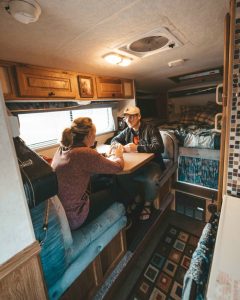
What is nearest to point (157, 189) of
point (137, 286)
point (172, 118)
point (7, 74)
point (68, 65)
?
point (137, 286)

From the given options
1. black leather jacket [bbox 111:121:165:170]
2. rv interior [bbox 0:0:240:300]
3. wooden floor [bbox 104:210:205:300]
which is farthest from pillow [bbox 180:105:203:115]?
wooden floor [bbox 104:210:205:300]

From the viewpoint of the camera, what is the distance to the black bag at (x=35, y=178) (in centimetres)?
68

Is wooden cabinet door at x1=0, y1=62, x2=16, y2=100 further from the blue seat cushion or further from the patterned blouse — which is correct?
→ the blue seat cushion


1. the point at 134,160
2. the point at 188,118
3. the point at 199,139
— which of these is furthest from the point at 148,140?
the point at 188,118

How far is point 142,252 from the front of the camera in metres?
1.71

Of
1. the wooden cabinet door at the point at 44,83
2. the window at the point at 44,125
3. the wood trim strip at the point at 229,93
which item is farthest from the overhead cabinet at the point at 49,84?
the wood trim strip at the point at 229,93

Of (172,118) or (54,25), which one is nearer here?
(54,25)

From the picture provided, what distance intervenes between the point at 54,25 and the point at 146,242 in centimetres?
206

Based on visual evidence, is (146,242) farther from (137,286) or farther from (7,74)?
(7,74)

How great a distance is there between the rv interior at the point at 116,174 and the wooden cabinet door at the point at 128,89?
0.08m

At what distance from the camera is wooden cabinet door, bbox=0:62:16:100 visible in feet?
4.51

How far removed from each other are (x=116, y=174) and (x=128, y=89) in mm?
1840

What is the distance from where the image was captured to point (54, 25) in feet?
3.20

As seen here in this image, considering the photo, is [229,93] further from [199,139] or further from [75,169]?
[199,139]
